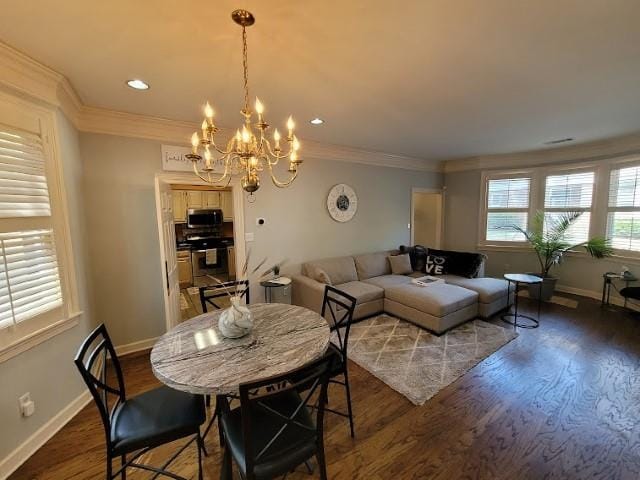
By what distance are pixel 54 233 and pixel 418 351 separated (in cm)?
350

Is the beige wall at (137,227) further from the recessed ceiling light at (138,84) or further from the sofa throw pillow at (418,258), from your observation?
the sofa throw pillow at (418,258)

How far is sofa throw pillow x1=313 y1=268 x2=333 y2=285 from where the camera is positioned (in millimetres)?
3758

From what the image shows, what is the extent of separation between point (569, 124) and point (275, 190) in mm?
3794

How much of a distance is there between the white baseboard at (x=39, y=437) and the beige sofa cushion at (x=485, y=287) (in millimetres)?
4448

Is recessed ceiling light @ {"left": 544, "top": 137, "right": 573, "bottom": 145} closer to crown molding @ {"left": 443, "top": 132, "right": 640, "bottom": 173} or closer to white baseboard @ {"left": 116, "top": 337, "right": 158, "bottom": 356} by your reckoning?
crown molding @ {"left": 443, "top": 132, "right": 640, "bottom": 173}

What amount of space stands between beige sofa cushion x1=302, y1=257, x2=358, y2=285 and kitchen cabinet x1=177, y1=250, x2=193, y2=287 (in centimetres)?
311

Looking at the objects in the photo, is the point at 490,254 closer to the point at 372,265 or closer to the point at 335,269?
the point at 372,265

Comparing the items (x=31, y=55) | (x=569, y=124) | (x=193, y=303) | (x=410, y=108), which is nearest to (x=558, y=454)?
(x=410, y=108)

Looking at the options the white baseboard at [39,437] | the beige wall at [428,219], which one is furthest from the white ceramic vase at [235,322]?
the beige wall at [428,219]

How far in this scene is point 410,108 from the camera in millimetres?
2736

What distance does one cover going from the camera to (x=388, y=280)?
4.30 meters

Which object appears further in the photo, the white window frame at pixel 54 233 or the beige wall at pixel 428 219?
the beige wall at pixel 428 219

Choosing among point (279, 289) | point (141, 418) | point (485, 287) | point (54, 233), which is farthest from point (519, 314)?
point (54, 233)

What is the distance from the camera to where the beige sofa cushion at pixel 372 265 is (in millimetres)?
4504
